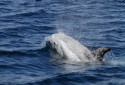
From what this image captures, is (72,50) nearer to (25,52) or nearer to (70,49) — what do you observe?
(70,49)

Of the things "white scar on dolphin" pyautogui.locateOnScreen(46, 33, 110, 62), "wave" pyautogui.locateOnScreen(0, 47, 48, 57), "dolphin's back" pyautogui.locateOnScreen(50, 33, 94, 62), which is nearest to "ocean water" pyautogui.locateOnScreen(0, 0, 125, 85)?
"wave" pyautogui.locateOnScreen(0, 47, 48, 57)

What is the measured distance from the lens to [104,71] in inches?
476

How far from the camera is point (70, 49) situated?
46.1 feet

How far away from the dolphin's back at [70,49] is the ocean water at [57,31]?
22.8 inches

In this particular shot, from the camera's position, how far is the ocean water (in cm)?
1138

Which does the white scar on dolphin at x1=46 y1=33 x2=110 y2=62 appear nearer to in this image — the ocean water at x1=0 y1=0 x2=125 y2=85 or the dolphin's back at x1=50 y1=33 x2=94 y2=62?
the dolphin's back at x1=50 y1=33 x2=94 y2=62

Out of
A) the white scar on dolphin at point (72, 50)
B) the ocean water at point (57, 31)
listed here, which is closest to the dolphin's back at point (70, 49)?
the white scar on dolphin at point (72, 50)

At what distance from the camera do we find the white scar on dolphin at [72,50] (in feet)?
43.8

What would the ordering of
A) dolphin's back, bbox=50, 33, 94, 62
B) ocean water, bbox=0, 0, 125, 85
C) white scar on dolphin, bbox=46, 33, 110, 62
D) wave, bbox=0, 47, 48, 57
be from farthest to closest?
wave, bbox=0, 47, 48, 57, dolphin's back, bbox=50, 33, 94, 62, white scar on dolphin, bbox=46, 33, 110, 62, ocean water, bbox=0, 0, 125, 85

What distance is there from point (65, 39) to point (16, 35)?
11.1 feet

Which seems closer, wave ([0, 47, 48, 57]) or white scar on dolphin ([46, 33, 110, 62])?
white scar on dolphin ([46, 33, 110, 62])

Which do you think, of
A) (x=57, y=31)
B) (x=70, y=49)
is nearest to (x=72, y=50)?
→ (x=70, y=49)

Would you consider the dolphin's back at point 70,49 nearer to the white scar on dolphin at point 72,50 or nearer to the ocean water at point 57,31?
the white scar on dolphin at point 72,50

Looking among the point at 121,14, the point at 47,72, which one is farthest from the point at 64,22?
the point at 47,72
